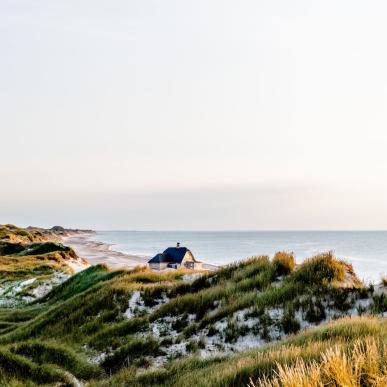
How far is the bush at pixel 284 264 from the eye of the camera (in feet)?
46.1

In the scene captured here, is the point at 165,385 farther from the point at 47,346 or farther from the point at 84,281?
the point at 84,281

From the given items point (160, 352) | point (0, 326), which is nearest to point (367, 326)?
point (160, 352)

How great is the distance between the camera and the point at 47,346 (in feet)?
34.7

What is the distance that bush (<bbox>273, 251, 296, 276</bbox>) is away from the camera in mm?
14062

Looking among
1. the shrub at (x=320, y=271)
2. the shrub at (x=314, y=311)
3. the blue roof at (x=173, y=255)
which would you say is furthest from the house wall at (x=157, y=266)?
the shrub at (x=314, y=311)

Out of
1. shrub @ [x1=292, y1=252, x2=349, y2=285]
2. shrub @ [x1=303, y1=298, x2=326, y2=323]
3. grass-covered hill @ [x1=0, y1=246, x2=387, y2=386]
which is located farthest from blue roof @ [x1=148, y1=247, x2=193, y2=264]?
shrub @ [x1=303, y1=298, x2=326, y2=323]

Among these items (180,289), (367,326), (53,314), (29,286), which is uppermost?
(367,326)

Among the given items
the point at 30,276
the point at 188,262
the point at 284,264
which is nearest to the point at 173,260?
the point at 188,262

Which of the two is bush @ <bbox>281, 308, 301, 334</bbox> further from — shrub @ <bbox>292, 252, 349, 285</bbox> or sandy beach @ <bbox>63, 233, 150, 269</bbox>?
sandy beach @ <bbox>63, 233, 150, 269</bbox>

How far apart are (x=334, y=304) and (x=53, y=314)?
9854 millimetres

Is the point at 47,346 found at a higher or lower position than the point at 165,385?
lower

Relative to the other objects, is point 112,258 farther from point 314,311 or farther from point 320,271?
point 314,311

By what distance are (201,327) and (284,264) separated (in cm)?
399

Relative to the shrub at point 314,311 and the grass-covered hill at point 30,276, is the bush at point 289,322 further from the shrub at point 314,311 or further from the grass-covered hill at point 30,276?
the grass-covered hill at point 30,276
